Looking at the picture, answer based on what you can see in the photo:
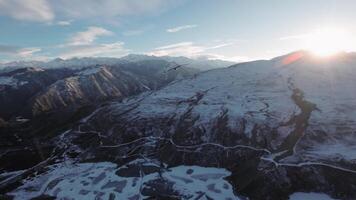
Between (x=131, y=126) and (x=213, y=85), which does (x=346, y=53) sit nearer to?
(x=213, y=85)

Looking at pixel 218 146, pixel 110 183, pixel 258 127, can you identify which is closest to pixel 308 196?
pixel 258 127

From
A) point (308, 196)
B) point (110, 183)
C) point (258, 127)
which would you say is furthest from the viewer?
Answer: point (258, 127)

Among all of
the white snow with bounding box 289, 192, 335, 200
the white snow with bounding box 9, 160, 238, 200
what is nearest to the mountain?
the white snow with bounding box 9, 160, 238, 200

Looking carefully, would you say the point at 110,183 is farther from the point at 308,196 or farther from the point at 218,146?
the point at 308,196

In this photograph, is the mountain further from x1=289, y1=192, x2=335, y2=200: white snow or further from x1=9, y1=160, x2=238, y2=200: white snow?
x1=289, y1=192, x2=335, y2=200: white snow

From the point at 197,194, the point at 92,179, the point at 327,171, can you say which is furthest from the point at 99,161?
the point at 327,171

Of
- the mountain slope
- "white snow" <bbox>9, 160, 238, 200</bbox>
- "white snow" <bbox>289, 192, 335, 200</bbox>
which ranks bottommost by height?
"white snow" <bbox>9, 160, 238, 200</bbox>

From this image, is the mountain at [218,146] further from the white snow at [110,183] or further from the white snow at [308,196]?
the white snow at [308,196]

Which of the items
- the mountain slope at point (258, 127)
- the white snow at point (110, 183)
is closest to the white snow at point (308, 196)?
the mountain slope at point (258, 127)

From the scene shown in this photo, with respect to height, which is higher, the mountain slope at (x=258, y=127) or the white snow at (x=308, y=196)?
the mountain slope at (x=258, y=127)
